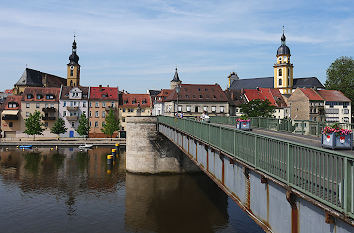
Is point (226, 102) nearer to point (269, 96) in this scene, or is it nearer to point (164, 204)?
point (269, 96)

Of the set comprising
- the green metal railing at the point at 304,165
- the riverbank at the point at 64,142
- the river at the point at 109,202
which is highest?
the green metal railing at the point at 304,165

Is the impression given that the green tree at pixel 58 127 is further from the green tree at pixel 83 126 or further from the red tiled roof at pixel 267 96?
the red tiled roof at pixel 267 96

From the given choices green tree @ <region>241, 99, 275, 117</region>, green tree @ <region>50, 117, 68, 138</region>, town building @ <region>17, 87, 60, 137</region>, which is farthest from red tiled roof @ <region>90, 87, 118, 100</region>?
green tree @ <region>241, 99, 275, 117</region>

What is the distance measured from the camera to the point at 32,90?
8150 cm

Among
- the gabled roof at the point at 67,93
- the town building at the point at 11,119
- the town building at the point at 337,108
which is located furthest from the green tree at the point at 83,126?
the town building at the point at 337,108

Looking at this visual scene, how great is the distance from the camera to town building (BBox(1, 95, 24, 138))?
7675cm

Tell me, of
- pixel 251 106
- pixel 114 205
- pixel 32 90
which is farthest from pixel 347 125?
pixel 32 90

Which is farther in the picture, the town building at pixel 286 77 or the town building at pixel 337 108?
the town building at pixel 286 77

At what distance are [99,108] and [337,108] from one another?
64.7 metres

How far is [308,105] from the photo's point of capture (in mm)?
81625

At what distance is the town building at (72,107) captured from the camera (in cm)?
7956

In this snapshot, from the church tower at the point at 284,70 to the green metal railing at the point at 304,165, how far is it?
105954 mm

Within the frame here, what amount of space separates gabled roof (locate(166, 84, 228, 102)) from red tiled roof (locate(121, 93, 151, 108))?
12834 mm

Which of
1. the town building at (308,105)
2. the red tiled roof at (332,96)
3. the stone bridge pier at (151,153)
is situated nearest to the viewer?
the stone bridge pier at (151,153)
